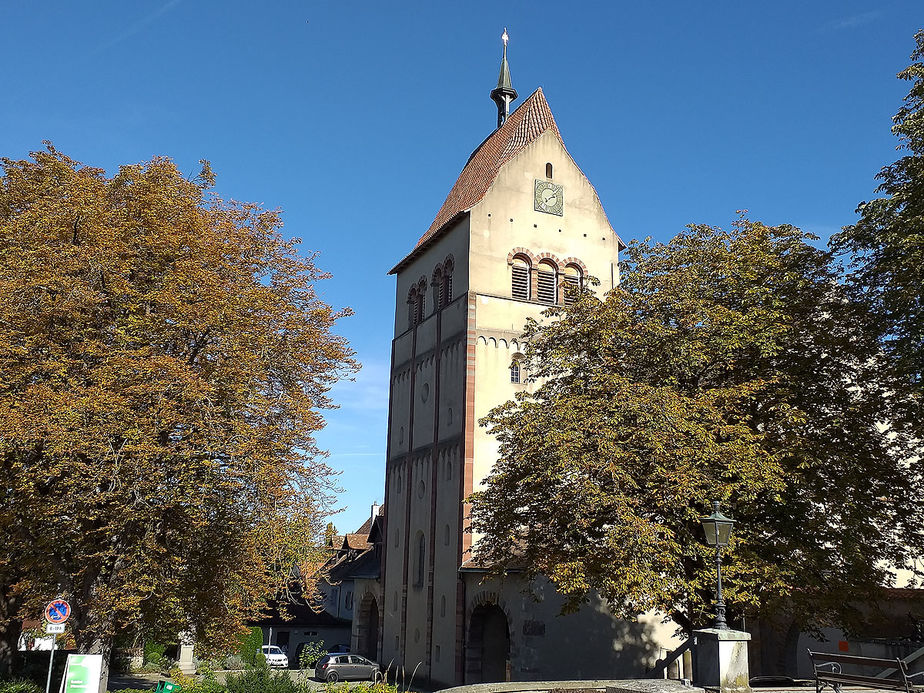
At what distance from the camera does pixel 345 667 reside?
33.3 meters

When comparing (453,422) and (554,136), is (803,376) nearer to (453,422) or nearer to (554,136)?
(453,422)

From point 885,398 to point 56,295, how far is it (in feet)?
56.3

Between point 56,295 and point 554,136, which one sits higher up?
point 554,136

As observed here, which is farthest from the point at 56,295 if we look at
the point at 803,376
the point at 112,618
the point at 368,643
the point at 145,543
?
the point at 368,643


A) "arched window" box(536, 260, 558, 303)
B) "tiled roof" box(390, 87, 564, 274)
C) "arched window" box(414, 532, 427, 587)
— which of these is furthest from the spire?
"arched window" box(414, 532, 427, 587)

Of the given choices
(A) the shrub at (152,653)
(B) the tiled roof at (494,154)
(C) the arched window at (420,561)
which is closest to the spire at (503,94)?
(B) the tiled roof at (494,154)

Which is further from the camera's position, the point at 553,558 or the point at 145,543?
the point at 553,558

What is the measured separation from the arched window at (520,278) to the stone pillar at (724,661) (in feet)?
71.2

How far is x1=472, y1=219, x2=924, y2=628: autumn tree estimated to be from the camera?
57.1 feet

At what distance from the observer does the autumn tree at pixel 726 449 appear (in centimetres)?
1741

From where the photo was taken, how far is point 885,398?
18.4 meters

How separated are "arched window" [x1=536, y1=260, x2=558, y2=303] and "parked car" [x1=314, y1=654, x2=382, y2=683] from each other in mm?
16094

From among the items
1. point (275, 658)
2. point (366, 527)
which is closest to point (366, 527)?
point (366, 527)

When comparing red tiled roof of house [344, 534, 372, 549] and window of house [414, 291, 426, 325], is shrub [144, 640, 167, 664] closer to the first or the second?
red tiled roof of house [344, 534, 372, 549]
